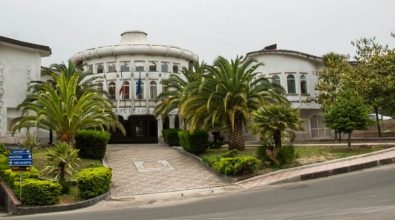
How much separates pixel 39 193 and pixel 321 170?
1193 cm

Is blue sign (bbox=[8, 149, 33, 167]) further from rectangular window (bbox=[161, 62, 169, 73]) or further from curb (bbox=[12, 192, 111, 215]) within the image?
rectangular window (bbox=[161, 62, 169, 73])

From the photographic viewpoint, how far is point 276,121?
832 inches

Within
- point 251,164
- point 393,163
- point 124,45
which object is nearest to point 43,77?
point 124,45

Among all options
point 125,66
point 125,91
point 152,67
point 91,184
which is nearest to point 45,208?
point 91,184

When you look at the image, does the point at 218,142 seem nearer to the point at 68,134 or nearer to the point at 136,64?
the point at 68,134

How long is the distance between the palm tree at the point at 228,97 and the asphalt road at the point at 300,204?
28.5ft

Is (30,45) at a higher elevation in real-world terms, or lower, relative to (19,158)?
higher

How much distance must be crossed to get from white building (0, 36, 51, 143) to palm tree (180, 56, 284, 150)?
17.8 m

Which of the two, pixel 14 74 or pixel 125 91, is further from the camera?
pixel 125 91

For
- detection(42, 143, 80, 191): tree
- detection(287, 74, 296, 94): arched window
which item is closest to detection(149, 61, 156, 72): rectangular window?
detection(287, 74, 296, 94): arched window

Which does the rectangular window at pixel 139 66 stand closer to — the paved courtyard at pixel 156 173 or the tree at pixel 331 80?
the paved courtyard at pixel 156 173

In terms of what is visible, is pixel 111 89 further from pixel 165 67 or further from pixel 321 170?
pixel 321 170

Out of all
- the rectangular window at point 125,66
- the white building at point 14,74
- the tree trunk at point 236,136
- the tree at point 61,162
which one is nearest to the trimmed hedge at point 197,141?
the tree trunk at point 236,136

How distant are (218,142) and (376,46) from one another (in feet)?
48.1
